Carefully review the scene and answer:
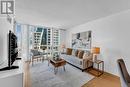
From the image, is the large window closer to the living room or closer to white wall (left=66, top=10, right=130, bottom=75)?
the living room

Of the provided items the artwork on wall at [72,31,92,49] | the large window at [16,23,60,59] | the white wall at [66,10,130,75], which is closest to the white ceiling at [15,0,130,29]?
the white wall at [66,10,130,75]

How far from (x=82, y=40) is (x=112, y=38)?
1.91 meters

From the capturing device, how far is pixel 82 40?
5406 millimetres

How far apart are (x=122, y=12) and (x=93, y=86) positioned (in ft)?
8.92

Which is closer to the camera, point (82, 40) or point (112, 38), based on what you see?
point (112, 38)

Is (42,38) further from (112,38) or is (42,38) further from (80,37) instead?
(112,38)

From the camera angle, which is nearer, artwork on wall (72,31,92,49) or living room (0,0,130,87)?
living room (0,0,130,87)

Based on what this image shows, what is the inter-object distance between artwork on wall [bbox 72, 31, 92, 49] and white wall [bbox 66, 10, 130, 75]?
33cm

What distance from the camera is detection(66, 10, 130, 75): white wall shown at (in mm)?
3223

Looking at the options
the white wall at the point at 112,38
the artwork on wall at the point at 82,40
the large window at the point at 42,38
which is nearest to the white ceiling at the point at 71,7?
the white wall at the point at 112,38

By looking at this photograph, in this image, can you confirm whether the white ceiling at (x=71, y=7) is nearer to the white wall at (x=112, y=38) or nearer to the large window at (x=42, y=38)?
Result: the white wall at (x=112, y=38)

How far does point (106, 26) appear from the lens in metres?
3.98

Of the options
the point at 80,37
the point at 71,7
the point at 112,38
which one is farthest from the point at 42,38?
the point at 112,38

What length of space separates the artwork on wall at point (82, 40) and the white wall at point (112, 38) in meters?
0.33
